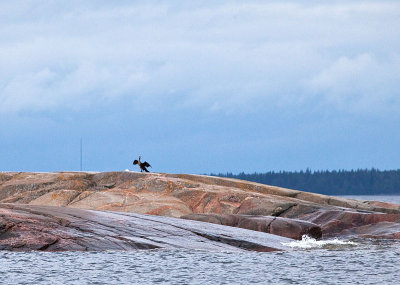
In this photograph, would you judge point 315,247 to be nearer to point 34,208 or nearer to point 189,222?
point 189,222

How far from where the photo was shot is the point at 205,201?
126 ft

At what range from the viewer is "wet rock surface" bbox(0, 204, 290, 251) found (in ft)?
82.1

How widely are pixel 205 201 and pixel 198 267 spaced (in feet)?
49.5

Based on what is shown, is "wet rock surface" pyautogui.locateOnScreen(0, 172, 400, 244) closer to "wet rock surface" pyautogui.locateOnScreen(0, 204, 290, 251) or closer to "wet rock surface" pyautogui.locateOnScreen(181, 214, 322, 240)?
"wet rock surface" pyautogui.locateOnScreen(181, 214, 322, 240)

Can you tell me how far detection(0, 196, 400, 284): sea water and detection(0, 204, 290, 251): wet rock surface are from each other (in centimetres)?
41

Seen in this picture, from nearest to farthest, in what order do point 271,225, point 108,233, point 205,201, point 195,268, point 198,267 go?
point 195,268
point 198,267
point 108,233
point 271,225
point 205,201

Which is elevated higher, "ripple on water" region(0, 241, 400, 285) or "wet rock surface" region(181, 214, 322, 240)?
"wet rock surface" region(181, 214, 322, 240)

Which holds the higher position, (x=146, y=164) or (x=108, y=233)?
(x=146, y=164)

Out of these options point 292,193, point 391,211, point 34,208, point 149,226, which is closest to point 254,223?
point 149,226

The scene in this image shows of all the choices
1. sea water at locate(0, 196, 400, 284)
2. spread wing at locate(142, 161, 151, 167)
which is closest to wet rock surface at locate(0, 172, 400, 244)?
spread wing at locate(142, 161, 151, 167)

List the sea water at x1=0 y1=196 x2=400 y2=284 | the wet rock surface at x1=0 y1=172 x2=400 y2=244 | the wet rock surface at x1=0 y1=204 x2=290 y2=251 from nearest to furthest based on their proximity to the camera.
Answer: the sea water at x1=0 y1=196 x2=400 y2=284, the wet rock surface at x1=0 y1=204 x2=290 y2=251, the wet rock surface at x1=0 y1=172 x2=400 y2=244

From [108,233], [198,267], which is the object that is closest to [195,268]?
[198,267]

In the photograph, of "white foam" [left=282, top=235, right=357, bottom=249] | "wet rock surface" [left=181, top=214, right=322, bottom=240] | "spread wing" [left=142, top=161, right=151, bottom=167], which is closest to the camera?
"white foam" [left=282, top=235, right=357, bottom=249]

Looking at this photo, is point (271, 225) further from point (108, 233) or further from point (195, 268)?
point (195, 268)
